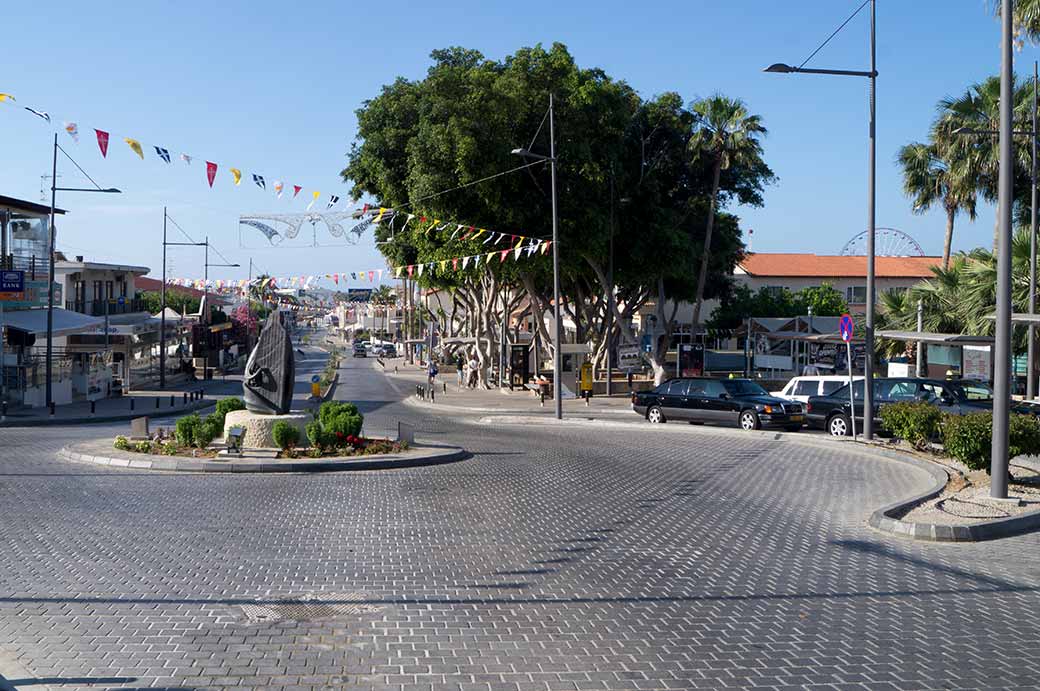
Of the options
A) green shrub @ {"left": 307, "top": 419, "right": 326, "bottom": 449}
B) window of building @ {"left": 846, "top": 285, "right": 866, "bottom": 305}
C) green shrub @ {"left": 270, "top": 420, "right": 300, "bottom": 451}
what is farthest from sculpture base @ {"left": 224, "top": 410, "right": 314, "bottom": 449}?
window of building @ {"left": 846, "top": 285, "right": 866, "bottom": 305}

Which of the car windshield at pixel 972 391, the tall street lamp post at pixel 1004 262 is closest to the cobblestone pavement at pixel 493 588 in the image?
the tall street lamp post at pixel 1004 262

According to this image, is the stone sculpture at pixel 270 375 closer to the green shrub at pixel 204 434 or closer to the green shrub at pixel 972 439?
the green shrub at pixel 204 434

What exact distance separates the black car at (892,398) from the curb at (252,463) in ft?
35.4

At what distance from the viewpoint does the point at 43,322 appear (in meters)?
39.2

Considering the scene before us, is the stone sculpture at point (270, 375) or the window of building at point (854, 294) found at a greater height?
the window of building at point (854, 294)

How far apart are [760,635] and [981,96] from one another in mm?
32048

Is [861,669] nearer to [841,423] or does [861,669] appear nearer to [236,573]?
[236,573]

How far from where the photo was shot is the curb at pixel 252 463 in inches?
715

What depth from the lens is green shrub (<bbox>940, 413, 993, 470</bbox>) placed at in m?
15.1

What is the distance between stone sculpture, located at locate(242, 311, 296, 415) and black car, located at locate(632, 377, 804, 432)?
12172 millimetres

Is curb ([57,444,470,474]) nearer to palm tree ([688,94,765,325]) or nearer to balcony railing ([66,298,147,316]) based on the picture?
palm tree ([688,94,765,325])

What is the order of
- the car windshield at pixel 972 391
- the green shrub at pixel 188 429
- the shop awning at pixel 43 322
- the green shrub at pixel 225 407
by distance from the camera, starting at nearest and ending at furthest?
the green shrub at pixel 188 429 → the green shrub at pixel 225 407 → the car windshield at pixel 972 391 → the shop awning at pixel 43 322

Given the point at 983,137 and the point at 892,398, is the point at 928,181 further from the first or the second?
the point at 892,398

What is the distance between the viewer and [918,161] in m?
41.0
